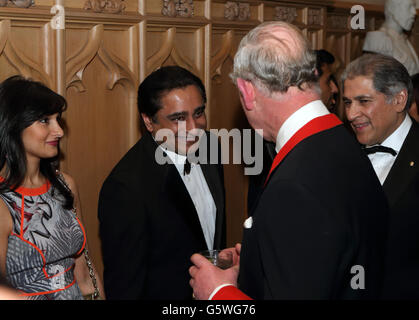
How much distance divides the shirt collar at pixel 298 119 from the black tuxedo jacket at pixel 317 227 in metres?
0.06

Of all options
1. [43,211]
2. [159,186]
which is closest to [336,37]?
[159,186]

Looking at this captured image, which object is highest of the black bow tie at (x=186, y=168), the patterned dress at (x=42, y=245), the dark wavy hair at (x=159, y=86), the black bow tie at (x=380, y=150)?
the dark wavy hair at (x=159, y=86)

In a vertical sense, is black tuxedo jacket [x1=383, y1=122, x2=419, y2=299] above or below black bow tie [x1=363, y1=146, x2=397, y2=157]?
below

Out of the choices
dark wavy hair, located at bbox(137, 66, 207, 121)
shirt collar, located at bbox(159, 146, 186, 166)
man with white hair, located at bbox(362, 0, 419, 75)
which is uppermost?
man with white hair, located at bbox(362, 0, 419, 75)

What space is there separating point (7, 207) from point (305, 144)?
1438mm

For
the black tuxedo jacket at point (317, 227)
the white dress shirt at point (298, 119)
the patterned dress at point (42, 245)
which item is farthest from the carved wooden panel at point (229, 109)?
the black tuxedo jacket at point (317, 227)

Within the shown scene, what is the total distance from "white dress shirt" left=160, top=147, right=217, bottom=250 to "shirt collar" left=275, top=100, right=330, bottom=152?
1192 millimetres

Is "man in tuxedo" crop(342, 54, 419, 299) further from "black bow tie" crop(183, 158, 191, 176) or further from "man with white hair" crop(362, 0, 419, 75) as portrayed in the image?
"man with white hair" crop(362, 0, 419, 75)

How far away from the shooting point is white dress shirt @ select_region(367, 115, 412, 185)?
103 inches

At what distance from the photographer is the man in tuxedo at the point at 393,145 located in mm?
2326

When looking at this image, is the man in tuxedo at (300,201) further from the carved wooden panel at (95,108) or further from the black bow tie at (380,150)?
the carved wooden panel at (95,108)

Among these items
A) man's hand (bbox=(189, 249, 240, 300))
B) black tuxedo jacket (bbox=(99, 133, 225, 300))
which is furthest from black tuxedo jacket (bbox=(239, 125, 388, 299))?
black tuxedo jacket (bbox=(99, 133, 225, 300))

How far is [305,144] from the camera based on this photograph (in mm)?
1567

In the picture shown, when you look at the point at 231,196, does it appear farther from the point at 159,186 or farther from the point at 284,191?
the point at 284,191
